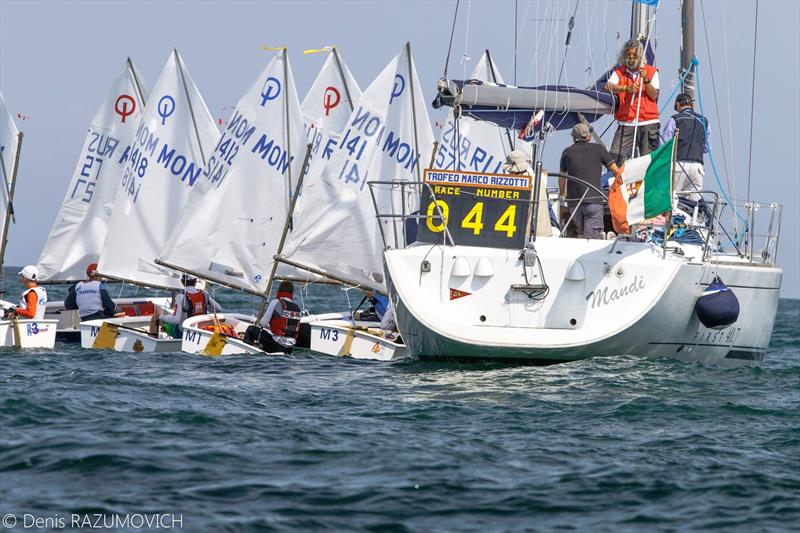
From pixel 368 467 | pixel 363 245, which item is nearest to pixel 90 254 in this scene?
pixel 363 245

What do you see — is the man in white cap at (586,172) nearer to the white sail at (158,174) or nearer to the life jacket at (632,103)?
the life jacket at (632,103)

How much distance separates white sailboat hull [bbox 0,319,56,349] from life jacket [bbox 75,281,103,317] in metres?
1.97

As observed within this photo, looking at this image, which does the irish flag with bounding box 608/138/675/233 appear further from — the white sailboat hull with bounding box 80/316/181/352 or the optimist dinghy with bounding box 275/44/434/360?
the white sailboat hull with bounding box 80/316/181/352

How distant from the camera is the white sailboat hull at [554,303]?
44.4 feet

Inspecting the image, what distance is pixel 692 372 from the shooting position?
44.9ft

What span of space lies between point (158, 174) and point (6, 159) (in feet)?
9.63

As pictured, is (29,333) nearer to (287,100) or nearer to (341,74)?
(287,100)

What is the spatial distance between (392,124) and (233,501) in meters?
13.1

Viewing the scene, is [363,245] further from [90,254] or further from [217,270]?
[90,254]

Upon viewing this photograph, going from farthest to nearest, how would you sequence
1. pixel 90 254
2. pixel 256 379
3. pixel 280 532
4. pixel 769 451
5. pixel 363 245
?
pixel 90 254 → pixel 363 245 → pixel 256 379 → pixel 769 451 → pixel 280 532

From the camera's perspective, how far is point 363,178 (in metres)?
19.6

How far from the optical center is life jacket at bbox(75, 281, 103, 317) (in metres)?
19.6

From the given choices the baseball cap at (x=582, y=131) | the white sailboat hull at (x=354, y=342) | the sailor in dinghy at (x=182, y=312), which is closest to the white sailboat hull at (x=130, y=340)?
the sailor in dinghy at (x=182, y=312)

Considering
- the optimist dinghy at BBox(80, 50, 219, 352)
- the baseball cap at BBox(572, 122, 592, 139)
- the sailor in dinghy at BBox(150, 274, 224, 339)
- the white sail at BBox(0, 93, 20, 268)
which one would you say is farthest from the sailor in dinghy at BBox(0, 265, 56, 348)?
the baseball cap at BBox(572, 122, 592, 139)
